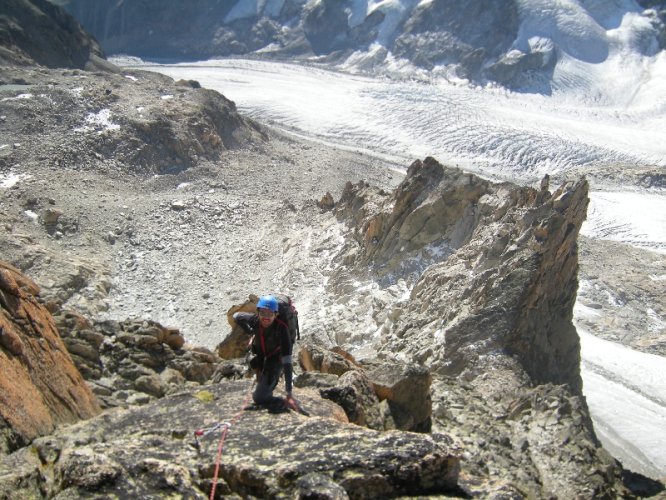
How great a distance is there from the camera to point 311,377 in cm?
845

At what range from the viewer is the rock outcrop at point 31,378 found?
583 centimetres

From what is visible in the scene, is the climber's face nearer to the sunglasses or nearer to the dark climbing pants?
the sunglasses

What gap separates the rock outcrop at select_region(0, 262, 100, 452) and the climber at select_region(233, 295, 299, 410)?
202 cm

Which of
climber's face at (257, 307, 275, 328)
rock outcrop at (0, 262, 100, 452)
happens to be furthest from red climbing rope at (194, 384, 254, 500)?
rock outcrop at (0, 262, 100, 452)

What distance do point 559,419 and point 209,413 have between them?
5.80m

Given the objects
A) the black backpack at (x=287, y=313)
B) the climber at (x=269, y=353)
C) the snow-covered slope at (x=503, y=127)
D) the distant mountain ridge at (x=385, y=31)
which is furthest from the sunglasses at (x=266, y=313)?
the distant mountain ridge at (x=385, y=31)

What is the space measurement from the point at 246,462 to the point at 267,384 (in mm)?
1497

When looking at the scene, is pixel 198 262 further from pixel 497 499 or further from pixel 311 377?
pixel 497 499

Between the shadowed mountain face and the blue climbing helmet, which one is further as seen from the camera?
the shadowed mountain face

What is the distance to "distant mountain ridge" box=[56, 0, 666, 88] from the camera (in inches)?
2926

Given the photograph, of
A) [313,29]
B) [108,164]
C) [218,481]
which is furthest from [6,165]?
[313,29]

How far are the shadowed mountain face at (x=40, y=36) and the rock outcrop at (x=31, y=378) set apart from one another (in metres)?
37.1

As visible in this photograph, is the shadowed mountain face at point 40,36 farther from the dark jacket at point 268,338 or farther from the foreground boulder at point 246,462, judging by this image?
the foreground boulder at point 246,462

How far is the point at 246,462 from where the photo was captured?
17.3 feet
